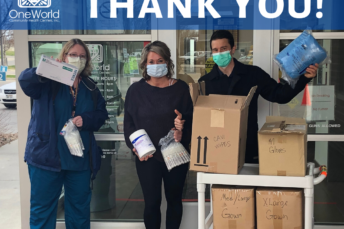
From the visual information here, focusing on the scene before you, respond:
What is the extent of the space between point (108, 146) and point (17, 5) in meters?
1.51

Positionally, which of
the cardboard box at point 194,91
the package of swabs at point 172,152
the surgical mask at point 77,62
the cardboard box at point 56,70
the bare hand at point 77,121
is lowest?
the package of swabs at point 172,152

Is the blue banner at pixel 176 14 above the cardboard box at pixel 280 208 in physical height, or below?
above

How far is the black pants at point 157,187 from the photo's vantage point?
2771mm

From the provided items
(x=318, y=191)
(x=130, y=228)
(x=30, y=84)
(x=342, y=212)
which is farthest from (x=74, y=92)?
(x=342, y=212)

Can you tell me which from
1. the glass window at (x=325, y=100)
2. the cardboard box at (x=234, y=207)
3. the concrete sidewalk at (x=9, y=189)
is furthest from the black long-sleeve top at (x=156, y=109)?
the concrete sidewalk at (x=9, y=189)

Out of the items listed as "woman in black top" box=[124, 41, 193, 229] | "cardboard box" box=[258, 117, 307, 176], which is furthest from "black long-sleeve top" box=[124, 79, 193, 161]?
"cardboard box" box=[258, 117, 307, 176]

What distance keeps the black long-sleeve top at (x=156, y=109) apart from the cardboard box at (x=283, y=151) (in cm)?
72

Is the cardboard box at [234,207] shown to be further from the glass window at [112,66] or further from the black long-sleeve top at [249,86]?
the glass window at [112,66]

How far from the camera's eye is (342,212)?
137 inches

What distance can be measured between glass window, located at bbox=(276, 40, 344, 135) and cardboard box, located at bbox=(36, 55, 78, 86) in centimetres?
179

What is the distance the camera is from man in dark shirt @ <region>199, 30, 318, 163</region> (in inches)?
108

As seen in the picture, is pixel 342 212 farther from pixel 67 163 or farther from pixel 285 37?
pixel 67 163

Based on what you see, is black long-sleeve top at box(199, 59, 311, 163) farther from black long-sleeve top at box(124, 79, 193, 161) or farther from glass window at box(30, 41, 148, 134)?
glass window at box(30, 41, 148, 134)

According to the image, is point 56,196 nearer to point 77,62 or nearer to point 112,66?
point 77,62
